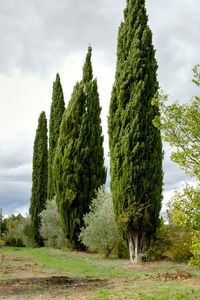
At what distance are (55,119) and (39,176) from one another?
19.9 feet

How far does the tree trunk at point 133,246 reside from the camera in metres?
12.6

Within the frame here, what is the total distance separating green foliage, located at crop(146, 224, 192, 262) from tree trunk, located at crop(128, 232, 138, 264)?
0.52 metres

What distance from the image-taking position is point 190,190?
25.8 feet

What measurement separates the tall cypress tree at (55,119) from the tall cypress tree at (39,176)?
9.23 ft

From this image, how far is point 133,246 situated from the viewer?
12.9 m

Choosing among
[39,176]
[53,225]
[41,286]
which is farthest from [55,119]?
[41,286]

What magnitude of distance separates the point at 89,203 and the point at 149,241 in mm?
7160

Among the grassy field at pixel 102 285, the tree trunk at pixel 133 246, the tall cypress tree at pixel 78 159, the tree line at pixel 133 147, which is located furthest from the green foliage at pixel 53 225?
the grassy field at pixel 102 285

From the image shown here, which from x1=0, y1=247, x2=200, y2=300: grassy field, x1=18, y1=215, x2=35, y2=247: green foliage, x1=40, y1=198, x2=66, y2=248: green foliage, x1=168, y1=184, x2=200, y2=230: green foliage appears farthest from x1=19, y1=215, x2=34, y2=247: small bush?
x1=168, y1=184, x2=200, y2=230: green foliage

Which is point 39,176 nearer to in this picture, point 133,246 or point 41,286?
point 133,246

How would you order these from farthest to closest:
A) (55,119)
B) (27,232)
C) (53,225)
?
(27,232) < (55,119) < (53,225)

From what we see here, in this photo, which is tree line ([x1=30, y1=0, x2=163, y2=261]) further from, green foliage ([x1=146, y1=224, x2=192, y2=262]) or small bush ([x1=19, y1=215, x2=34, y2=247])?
small bush ([x1=19, y1=215, x2=34, y2=247])

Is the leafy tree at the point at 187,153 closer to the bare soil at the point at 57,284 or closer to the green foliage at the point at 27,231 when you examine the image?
the bare soil at the point at 57,284

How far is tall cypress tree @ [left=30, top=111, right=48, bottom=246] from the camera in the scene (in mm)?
28203
